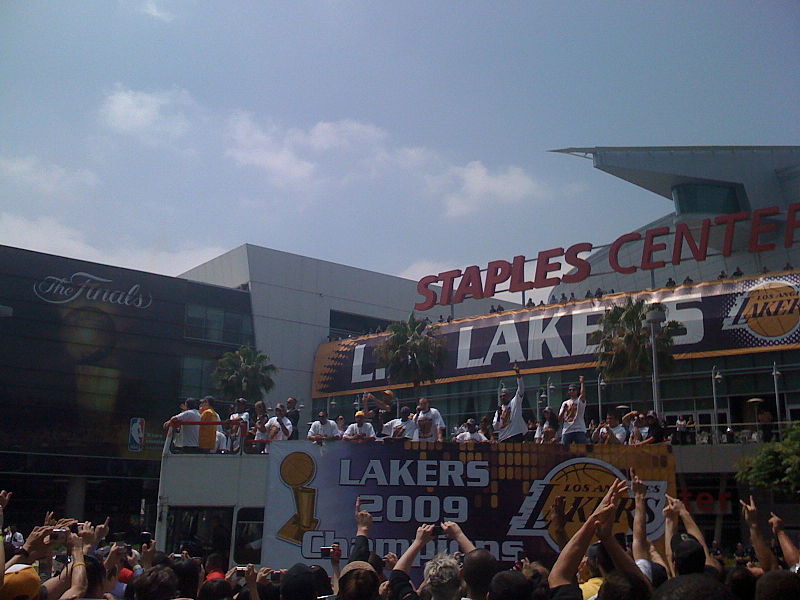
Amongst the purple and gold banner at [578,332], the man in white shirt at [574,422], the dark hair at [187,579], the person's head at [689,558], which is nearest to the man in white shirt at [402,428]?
the man in white shirt at [574,422]

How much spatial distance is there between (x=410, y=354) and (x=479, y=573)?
119 feet

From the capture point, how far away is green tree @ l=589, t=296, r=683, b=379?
33.5 metres

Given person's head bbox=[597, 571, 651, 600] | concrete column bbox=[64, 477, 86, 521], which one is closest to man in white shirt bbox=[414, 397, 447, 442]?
person's head bbox=[597, 571, 651, 600]

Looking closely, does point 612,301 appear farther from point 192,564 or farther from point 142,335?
point 192,564

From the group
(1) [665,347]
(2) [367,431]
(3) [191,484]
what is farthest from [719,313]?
(3) [191,484]

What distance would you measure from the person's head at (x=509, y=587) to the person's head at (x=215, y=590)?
1.84 m

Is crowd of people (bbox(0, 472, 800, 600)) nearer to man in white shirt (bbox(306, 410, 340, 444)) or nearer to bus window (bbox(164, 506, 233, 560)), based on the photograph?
bus window (bbox(164, 506, 233, 560))

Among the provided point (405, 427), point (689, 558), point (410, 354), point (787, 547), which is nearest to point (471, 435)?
point (405, 427)

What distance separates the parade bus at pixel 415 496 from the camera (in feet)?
41.0

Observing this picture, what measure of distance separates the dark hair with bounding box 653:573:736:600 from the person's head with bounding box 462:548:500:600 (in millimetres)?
2015

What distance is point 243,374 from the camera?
44.3 meters

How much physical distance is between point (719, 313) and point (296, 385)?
26203 mm

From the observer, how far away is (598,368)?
35.2 meters

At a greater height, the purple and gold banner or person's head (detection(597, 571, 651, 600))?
the purple and gold banner
